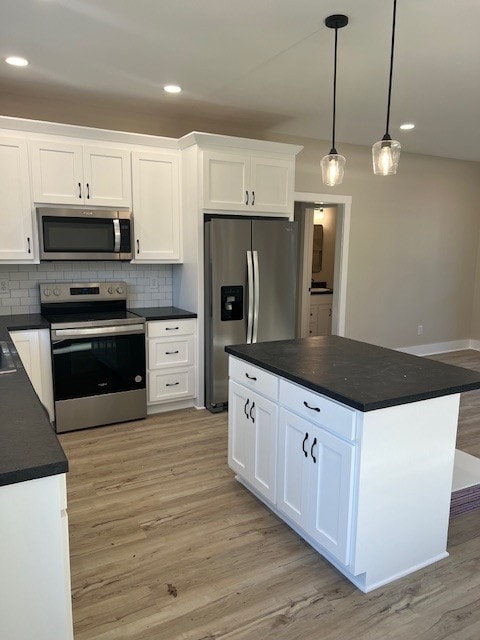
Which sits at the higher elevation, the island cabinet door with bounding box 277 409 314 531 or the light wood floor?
the island cabinet door with bounding box 277 409 314 531

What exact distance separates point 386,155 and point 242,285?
6.70ft

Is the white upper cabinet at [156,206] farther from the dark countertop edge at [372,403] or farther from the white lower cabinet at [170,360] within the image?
the dark countertop edge at [372,403]

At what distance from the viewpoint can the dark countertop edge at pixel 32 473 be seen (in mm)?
1157

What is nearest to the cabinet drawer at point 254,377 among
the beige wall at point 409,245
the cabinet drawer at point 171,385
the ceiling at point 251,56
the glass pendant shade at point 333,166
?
the glass pendant shade at point 333,166

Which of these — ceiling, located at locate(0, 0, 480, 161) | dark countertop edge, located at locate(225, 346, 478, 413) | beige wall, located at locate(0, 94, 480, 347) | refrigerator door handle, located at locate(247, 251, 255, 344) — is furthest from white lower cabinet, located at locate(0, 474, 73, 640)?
beige wall, located at locate(0, 94, 480, 347)

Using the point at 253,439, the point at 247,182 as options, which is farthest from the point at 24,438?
A: the point at 247,182

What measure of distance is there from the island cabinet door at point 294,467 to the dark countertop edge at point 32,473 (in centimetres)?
121

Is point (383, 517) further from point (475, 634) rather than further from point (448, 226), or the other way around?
point (448, 226)

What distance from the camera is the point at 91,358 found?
3.65 m

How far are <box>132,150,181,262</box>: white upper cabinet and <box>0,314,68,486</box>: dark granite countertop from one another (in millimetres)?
2215

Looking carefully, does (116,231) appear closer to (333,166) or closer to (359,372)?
(333,166)

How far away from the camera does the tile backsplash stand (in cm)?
385

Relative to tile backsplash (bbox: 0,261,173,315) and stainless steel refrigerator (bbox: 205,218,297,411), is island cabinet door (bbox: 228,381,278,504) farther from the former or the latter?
tile backsplash (bbox: 0,261,173,315)

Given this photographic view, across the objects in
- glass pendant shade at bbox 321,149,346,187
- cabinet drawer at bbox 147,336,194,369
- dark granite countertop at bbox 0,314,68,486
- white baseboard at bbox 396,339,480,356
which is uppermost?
glass pendant shade at bbox 321,149,346,187
